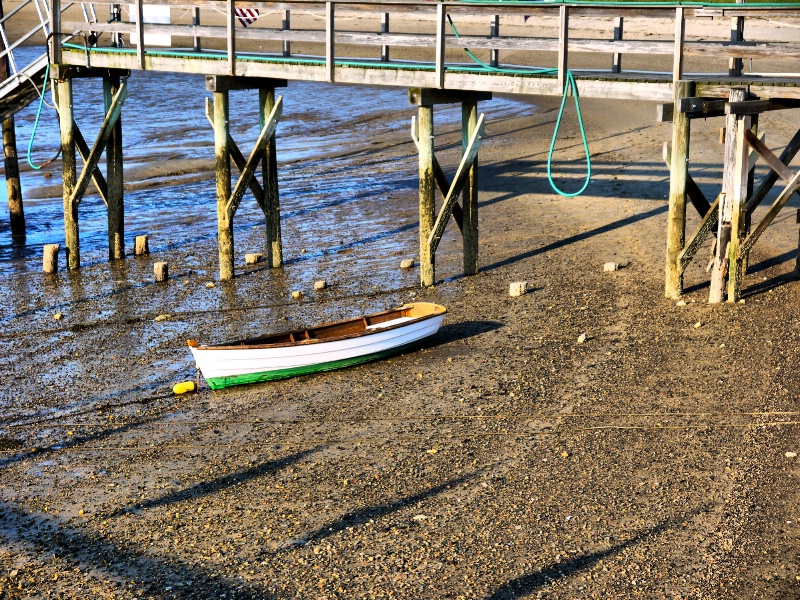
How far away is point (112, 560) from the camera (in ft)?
26.4

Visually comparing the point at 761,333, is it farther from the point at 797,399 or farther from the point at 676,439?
the point at 676,439

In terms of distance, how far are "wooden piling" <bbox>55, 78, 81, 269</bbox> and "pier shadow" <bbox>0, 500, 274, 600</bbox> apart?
28.7ft

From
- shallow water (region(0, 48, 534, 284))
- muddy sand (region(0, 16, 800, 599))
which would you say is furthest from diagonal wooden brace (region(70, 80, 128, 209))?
muddy sand (region(0, 16, 800, 599))

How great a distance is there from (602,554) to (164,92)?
30624 mm

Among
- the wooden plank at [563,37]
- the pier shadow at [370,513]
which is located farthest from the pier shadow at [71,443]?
the wooden plank at [563,37]

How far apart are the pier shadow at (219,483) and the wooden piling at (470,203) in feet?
19.7

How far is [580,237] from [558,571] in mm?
9628

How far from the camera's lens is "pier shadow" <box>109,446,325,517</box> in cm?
888

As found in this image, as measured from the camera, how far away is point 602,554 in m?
7.85

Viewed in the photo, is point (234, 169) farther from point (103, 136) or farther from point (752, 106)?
point (752, 106)

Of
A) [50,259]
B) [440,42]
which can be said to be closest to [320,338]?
[440,42]

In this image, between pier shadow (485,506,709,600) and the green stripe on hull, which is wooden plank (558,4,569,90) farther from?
pier shadow (485,506,709,600)

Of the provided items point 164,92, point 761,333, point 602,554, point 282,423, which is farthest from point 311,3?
point 164,92

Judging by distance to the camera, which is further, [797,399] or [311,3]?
[311,3]
